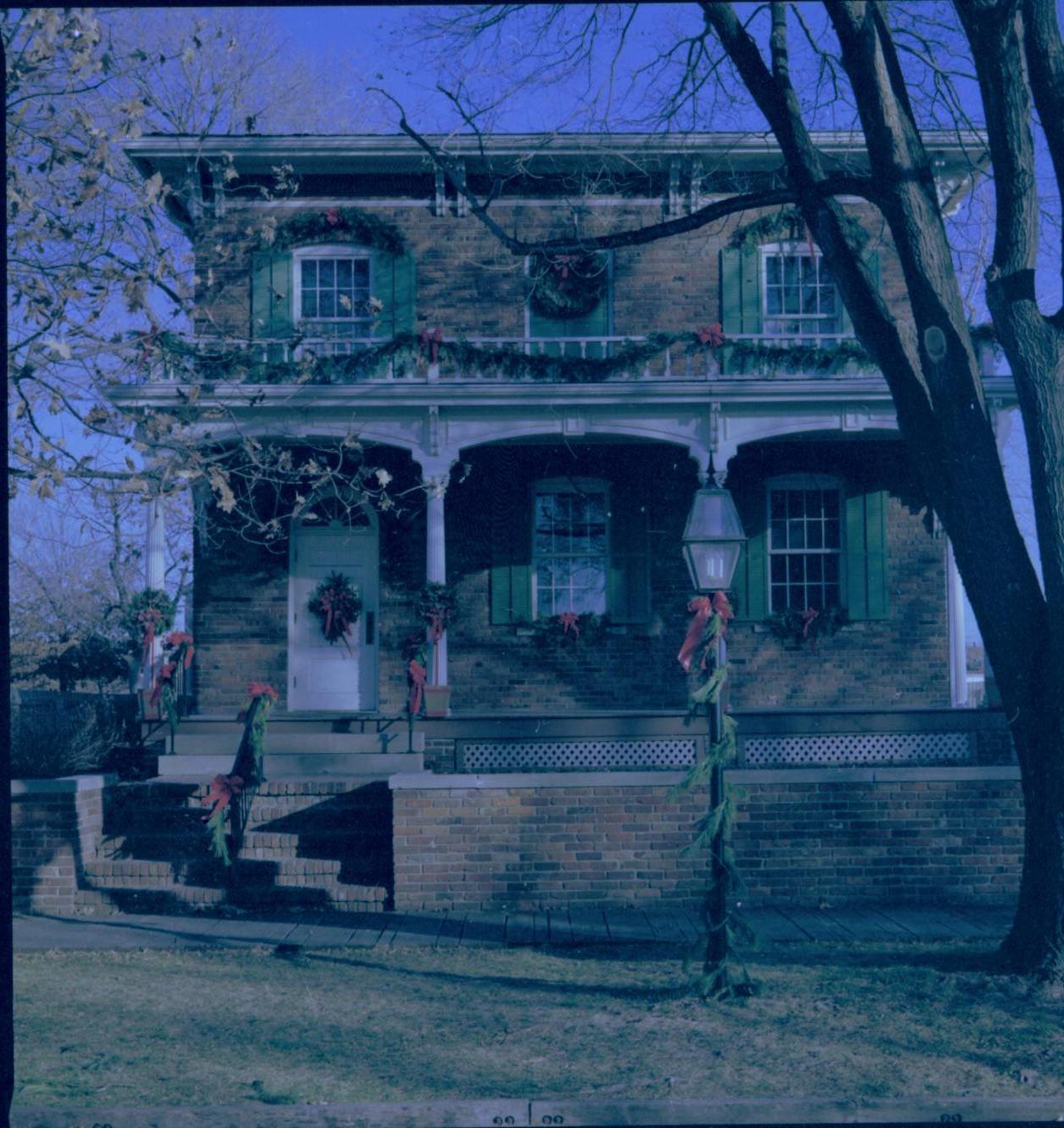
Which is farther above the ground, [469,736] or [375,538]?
[375,538]

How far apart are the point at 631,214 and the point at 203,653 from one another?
7.66 metres

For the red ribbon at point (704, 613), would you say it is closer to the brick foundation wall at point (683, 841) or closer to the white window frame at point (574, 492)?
the brick foundation wall at point (683, 841)

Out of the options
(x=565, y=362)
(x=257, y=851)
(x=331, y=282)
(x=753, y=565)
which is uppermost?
(x=331, y=282)

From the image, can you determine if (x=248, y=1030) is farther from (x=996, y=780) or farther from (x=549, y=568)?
(x=549, y=568)

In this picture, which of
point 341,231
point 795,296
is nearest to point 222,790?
point 341,231

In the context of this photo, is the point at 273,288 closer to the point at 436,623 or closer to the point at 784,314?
the point at 436,623

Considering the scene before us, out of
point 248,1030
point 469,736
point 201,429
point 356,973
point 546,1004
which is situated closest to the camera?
point 248,1030

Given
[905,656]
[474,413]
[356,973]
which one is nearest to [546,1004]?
[356,973]

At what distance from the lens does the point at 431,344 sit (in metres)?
14.4

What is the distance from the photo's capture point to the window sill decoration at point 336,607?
15.3 metres

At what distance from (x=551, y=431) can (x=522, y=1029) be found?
8951 millimetres

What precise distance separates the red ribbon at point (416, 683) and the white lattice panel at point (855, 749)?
3501 mm

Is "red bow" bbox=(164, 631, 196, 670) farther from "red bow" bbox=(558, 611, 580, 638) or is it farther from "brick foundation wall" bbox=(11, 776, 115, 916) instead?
"red bow" bbox=(558, 611, 580, 638)

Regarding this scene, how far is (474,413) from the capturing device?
1452 cm
